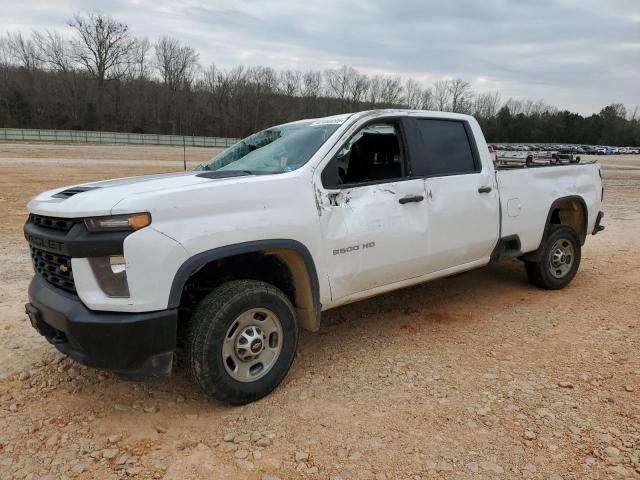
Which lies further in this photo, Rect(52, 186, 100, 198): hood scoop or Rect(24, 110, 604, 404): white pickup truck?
Rect(52, 186, 100, 198): hood scoop

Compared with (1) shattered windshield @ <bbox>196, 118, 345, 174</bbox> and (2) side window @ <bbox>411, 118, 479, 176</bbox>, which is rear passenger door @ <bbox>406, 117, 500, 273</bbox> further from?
(1) shattered windshield @ <bbox>196, 118, 345, 174</bbox>

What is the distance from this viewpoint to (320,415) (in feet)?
10.4

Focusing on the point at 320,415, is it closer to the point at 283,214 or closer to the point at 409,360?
the point at 409,360

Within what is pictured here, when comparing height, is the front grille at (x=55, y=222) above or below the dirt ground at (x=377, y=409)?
above

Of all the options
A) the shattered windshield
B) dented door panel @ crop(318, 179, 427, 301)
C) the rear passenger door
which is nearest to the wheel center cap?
dented door panel @ crop(318, 179, 427, 301)

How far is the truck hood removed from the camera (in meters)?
2.73

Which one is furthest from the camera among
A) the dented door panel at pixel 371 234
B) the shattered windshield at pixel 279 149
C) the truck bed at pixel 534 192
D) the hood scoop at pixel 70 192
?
the truck bed at pixel 534 192

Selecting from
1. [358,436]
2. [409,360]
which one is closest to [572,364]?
[409,360]

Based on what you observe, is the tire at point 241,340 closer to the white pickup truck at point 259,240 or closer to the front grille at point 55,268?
the white pickup truck at point 259,240

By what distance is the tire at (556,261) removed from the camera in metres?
5.44

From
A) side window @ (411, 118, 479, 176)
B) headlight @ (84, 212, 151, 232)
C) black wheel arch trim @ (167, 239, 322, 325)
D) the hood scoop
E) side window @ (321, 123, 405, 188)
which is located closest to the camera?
headlight @ (84, 212, 151, 232)

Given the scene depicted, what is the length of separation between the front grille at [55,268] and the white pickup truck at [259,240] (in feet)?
0.04

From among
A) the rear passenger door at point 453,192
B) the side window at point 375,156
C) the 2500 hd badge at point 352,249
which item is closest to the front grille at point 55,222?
the 2500 hd badge at point 352,249

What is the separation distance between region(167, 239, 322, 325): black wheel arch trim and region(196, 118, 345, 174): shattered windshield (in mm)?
582
